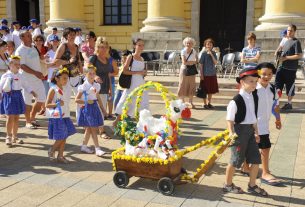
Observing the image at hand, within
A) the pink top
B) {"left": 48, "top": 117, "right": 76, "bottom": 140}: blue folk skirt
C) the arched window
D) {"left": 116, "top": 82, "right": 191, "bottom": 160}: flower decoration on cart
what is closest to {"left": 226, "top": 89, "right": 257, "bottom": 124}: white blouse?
{"left": 116, "top": 82, "right": 191, "bottom": 160}: flower decoration on cart

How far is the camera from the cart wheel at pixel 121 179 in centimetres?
460

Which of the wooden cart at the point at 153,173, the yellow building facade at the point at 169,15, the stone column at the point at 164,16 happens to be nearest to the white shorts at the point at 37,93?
the wooden cart at the point at 153,173

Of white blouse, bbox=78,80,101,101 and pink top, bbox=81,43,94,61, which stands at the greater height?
pink top, bbox=81,43,94,61

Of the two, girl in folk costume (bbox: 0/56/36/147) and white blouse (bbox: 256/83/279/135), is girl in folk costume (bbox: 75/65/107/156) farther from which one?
white blouse (bbox: 256/83/279/135)

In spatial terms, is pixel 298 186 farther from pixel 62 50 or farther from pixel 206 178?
pixel 62 50

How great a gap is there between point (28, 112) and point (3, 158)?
2011 mm

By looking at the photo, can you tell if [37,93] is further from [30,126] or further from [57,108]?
[57,108]

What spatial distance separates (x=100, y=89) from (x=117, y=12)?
11.7 metres

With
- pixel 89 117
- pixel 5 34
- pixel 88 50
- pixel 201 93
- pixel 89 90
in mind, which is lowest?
pixel 201 93

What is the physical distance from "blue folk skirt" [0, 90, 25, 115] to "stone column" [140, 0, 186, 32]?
9105 millimetres

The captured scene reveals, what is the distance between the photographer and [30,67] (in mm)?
7383

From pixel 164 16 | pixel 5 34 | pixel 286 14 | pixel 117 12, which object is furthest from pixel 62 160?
pixel 117 12

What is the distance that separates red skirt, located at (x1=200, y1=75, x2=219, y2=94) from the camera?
31.9ft

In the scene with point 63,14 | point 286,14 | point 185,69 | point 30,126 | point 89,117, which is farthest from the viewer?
point 63,14
